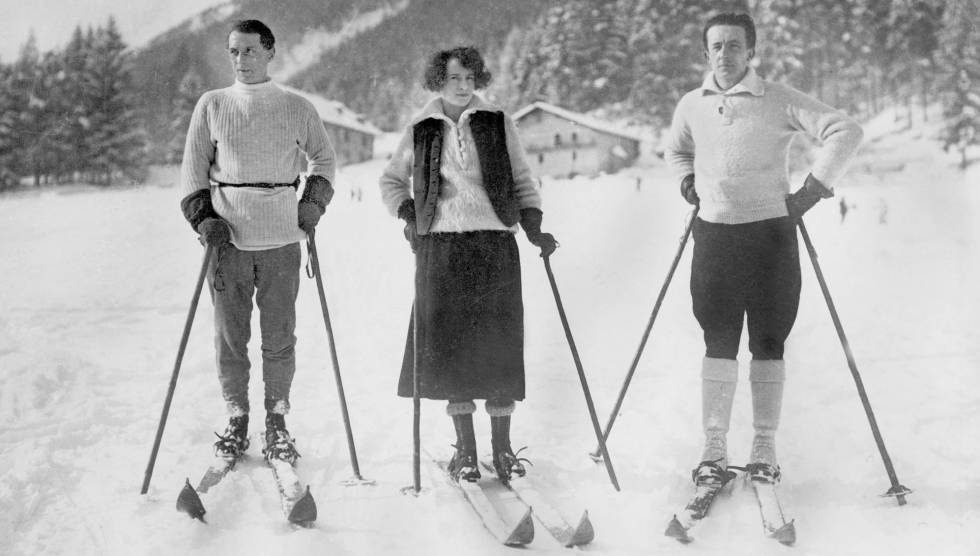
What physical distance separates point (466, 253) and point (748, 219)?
98 cm

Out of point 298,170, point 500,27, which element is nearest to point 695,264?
point 298,170

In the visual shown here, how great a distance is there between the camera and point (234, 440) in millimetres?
2535

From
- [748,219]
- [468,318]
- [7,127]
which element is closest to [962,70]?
[748,219]

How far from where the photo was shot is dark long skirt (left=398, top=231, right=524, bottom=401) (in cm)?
240

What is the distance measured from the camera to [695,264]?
249 cm

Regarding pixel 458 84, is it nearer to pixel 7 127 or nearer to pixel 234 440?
pixel 234 440

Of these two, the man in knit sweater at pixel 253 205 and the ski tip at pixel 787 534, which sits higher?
the man in knit sweater at pixel 253 205

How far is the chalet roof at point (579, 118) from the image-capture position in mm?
4238

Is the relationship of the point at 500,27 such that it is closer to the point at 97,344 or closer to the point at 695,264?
the point at 695,264

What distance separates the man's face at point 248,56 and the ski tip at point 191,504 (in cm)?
141

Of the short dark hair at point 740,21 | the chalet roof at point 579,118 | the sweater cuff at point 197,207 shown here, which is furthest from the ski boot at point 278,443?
the chalet roof at point 579,118

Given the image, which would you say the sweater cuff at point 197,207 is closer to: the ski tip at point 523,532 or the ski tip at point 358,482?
the ski tip at point 358,482

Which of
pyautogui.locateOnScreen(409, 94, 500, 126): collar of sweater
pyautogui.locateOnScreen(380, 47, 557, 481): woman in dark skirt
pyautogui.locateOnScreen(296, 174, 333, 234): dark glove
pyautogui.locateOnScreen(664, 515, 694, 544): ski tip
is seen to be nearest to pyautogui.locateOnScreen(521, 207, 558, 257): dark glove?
pyautogui.locateOnScreen(380, 47, 557, 481): woman in dark skirt

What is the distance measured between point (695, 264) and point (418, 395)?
110 centimetres
